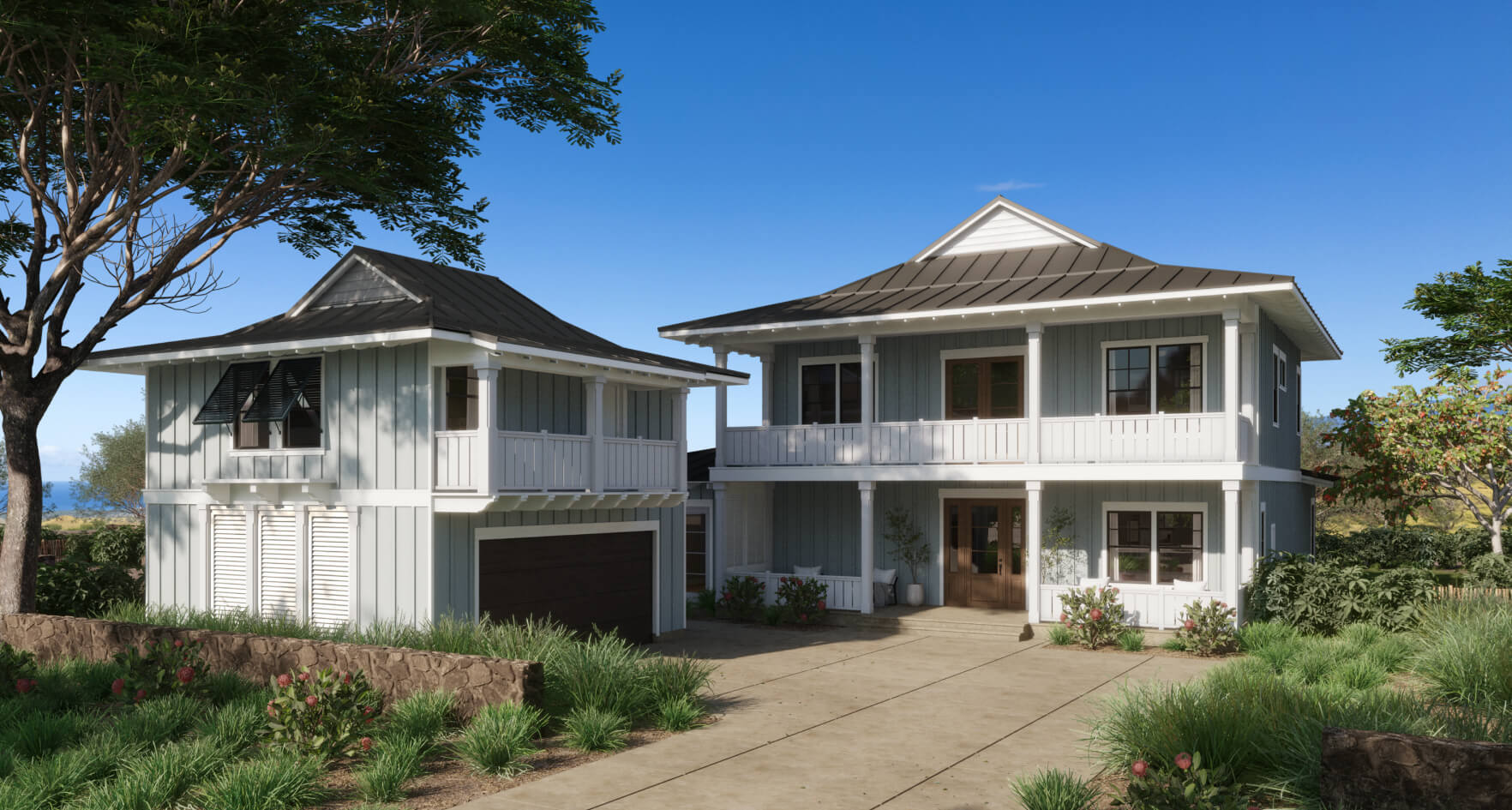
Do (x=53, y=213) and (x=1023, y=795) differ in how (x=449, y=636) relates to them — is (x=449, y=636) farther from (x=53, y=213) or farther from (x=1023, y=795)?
(x=53, y=213)

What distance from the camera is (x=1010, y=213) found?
2355 cm

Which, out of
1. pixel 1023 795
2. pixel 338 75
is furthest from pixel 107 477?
pixel 1023 795

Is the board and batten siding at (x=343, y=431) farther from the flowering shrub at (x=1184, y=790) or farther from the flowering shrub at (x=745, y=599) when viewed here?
the flowering shrub at (x=1184, y=790)

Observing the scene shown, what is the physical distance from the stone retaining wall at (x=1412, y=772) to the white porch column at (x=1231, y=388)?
35.4 ft

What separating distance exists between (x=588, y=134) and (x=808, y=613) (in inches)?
373

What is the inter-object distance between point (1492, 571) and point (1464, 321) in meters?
12.1

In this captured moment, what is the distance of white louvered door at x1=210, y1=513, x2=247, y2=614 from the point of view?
703 inches

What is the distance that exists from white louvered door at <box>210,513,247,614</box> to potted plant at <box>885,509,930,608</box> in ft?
38.3

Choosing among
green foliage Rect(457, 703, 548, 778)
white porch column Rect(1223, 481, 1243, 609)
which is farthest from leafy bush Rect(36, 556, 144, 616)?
white porch column Rect(1223, 481, 1243, 609)

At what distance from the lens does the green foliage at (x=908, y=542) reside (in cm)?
2269

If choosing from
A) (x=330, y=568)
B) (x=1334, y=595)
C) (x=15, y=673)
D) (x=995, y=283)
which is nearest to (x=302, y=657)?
(x=15, y=673)

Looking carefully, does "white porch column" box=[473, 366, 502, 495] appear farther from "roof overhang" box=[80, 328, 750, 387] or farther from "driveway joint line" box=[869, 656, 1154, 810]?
"driveway joint line" box=[869, 656, 1154, 810]

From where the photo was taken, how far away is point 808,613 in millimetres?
21062

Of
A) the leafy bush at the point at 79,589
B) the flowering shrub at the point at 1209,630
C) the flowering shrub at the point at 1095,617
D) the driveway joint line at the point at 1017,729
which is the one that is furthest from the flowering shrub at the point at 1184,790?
the leafy bush at the point at 79,589
